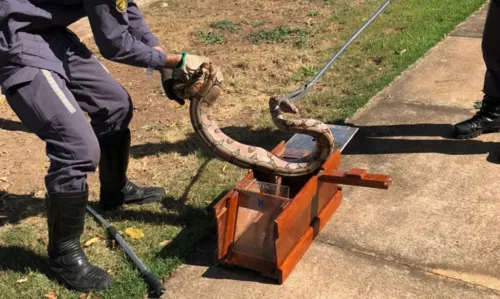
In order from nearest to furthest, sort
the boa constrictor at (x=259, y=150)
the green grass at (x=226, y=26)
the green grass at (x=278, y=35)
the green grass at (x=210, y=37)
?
the boa constrictor at (x=259, y=150), the green grass at (x=278, y=35), the green grass at (x=210, y=37), the green grass at (x=226, y=26)

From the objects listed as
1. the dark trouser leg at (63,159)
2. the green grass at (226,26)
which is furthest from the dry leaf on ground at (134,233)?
the green grass at (226,26)

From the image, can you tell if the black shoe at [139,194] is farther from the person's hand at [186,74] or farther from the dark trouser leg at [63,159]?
the person's hand at [186,74]

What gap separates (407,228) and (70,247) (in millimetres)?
1998

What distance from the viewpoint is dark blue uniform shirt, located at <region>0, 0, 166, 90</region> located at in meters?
3.01

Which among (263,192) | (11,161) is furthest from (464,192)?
(11,161)

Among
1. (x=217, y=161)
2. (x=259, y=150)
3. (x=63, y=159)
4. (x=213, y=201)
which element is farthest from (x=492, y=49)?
(x=63, y=159)

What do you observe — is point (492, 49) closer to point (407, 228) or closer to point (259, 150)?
point (407, 228)

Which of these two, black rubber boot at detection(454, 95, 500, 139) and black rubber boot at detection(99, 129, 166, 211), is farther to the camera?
black rubber boot at detection(454, 95, 500, 139)

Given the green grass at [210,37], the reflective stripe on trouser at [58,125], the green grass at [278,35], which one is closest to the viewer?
the reflective stripe on trouser at [58,125]

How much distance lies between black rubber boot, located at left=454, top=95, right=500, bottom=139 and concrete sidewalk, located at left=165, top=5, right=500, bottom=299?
63 mm

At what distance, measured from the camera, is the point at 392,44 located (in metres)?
6.63

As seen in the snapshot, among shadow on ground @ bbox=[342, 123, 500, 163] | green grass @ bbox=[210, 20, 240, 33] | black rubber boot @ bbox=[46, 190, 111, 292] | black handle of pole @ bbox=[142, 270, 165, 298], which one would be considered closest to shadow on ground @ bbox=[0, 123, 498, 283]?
shadow on ground @ bbox=[342, 123, 500, 163]

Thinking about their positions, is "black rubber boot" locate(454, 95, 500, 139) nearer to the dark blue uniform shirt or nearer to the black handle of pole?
the dark blue uniform shirt

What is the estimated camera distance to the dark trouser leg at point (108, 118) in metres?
3.47
